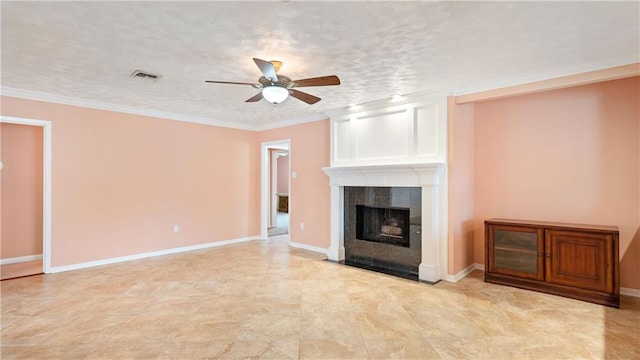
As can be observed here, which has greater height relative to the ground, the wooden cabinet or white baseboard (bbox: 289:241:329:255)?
the wooden cabinet

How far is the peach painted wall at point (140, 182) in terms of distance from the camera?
460 cm

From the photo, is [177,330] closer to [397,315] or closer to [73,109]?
[397,315]

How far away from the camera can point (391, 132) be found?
15.3ft

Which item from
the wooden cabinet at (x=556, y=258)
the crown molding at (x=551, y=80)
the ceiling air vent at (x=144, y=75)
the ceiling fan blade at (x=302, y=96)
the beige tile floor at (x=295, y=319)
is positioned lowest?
the beige tile floor at (x=295, y=319)

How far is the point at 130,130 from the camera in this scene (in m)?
5.23

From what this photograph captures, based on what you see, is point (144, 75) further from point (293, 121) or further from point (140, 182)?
point (293, 121)

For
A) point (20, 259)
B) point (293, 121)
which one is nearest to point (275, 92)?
point (293, 121)

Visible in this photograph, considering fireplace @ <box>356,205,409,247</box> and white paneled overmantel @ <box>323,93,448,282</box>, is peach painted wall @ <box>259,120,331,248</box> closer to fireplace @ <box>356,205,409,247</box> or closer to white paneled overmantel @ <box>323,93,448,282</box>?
white paneled overmantel @ <box>323,93,448,282</box>

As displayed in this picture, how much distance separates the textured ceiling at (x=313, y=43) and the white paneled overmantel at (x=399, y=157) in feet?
1.44

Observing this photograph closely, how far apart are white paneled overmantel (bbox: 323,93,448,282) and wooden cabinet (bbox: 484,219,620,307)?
64cm

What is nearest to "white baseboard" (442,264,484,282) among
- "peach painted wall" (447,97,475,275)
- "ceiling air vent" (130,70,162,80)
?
"peach painted wall" (447,97,475,275)

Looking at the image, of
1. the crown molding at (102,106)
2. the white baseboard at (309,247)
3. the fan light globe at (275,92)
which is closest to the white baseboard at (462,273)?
the white baseboard at (309,247)

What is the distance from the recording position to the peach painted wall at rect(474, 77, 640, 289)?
11.7 ft

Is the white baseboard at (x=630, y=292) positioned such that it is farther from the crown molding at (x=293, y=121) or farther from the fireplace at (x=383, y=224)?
the crown molding at (x=293, y=121)
